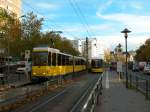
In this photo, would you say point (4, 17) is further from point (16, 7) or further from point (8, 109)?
point (16, 7)

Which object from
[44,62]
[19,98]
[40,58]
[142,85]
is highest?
[40,58]

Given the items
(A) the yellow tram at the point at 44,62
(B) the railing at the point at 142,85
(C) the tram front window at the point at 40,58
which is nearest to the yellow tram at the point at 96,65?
(A) the yellow tram at the point at 44,62

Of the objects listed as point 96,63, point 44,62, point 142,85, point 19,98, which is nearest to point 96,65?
point 96,63

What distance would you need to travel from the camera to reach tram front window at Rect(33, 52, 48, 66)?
41531 millimetres

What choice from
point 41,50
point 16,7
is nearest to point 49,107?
point 41,50

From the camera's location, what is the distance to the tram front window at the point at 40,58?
136 ft

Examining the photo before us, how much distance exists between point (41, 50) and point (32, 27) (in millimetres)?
24541

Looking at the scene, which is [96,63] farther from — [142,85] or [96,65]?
[142,85]

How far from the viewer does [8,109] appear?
18438 millimetres

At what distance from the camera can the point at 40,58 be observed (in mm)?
42000

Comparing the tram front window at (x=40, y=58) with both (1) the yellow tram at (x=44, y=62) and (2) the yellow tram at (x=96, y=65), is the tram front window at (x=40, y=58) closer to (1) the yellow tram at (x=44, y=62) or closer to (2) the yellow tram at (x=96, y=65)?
(1) the yellow tram at (x=44, y=62)

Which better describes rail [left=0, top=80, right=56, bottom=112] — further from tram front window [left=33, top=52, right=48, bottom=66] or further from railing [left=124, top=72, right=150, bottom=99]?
tram front window [left=33, top=52, right=48, bottom=66]

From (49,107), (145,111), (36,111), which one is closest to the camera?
(145,111)

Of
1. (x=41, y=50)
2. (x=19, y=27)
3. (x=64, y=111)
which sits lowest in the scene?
(x=64, y=111)
